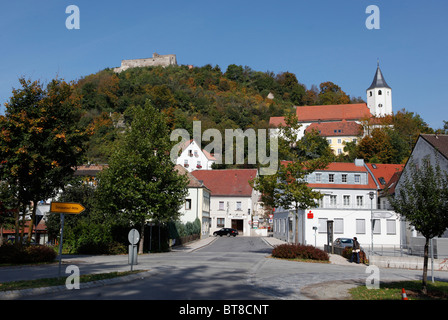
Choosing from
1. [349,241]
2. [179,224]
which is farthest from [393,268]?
[179,224]

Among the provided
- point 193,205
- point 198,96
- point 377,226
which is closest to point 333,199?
point 377,226

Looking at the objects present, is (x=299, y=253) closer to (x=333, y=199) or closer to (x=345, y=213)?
(x=345, y=213)

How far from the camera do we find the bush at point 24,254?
64.5 ft

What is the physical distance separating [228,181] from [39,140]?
49.4m

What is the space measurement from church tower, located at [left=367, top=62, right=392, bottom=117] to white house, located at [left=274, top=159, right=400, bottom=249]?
7692 cm

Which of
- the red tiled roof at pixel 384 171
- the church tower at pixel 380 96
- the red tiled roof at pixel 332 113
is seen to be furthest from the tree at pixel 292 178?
the church tower at pixel 380 96

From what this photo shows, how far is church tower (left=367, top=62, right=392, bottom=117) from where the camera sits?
400 ft

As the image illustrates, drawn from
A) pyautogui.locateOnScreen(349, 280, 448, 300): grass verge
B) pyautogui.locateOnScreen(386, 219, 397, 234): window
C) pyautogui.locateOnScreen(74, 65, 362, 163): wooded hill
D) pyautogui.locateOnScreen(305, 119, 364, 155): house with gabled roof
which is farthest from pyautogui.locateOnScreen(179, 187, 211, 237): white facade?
pyautogui.locateOnScreen(305, 119, 364, 155): house with gabled roof

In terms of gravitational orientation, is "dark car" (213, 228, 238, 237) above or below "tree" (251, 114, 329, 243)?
below

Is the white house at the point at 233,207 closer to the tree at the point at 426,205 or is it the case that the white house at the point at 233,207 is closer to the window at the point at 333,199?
the window at the point at 333,199

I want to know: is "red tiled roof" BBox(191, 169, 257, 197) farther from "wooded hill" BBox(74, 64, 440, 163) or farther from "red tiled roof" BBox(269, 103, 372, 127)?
"red tiled roof" BBox(269, 103, 372, 127)

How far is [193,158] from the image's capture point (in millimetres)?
89438

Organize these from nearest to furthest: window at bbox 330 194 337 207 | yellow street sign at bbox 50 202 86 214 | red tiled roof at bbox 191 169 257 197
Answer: yellow street sign at bbox 50 202 86 214
window at bbox 330 194 337 207
red tiled roof at bbox 191 169 257 197
